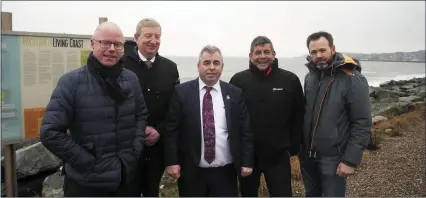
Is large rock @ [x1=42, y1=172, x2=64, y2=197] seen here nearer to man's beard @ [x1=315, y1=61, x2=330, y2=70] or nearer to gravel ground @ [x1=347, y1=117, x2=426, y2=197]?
man's beard @ [x1=315, y1=61, x2=330, y2=70]

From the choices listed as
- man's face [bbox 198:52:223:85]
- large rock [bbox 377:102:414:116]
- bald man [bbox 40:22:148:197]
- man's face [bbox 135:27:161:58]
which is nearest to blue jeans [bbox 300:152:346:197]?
man's face [bbox 198:52:223:85]

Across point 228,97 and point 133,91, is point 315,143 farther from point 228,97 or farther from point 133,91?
point 133,91

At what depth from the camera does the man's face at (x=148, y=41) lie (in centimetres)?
347

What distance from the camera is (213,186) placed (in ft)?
10.9

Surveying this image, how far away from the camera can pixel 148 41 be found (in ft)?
11.4

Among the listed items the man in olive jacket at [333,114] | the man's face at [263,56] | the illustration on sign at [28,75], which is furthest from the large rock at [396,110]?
the illustration on sign at [28,75]

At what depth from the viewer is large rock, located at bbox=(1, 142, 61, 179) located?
18.1 feet

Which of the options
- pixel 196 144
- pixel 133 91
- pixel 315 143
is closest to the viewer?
pixel 133 91

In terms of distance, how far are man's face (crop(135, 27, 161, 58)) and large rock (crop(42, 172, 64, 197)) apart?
2.82m

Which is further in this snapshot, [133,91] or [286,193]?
[286,193]

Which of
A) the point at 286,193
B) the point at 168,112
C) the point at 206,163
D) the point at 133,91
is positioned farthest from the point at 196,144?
the point at 286,193

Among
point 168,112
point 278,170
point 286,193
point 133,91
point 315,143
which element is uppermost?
point 133,91

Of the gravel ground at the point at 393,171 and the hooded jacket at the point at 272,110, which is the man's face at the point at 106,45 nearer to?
the hooded jacket at the point at 272,110

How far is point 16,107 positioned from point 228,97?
7.88 ft
